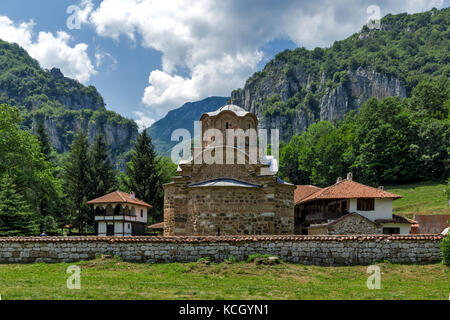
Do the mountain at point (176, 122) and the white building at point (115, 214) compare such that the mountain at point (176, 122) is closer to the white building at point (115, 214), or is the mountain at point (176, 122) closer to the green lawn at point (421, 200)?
the green lawn at point (421, 200)

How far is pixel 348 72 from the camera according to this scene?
138 m

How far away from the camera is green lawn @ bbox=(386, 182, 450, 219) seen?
118 feet

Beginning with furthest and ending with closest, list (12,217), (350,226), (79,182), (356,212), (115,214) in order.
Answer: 1. (79,182)
2. (115,214)
3. (356,212)
4. (350,226)
5. (12,217)

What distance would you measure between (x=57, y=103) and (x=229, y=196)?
149 metres

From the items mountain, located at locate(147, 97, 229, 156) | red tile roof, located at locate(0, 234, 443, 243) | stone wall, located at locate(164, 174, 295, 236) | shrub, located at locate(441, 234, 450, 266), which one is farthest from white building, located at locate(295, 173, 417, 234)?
mountain, located at locate(147, 97, 229, 156)

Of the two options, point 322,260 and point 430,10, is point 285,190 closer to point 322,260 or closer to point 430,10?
point 322,260

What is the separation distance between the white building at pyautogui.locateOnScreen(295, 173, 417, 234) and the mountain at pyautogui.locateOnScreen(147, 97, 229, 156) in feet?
298

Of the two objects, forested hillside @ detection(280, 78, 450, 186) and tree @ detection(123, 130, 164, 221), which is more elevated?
forested hillside @ detection(280, 78, 450, 186)

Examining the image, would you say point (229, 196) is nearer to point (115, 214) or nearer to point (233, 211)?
point (233, 211)

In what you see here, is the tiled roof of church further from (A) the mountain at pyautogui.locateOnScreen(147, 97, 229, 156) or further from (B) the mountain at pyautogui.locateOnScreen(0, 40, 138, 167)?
(B) the mountain at pyautogui.locateOnScreen(0, 40, 138, 167)

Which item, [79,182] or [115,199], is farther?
[79,182]

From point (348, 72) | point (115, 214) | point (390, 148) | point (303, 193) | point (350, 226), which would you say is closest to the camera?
point (350, 226)

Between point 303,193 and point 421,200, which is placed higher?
point 303,193

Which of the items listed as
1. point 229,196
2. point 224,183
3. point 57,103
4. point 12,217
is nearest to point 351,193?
point 229,196
